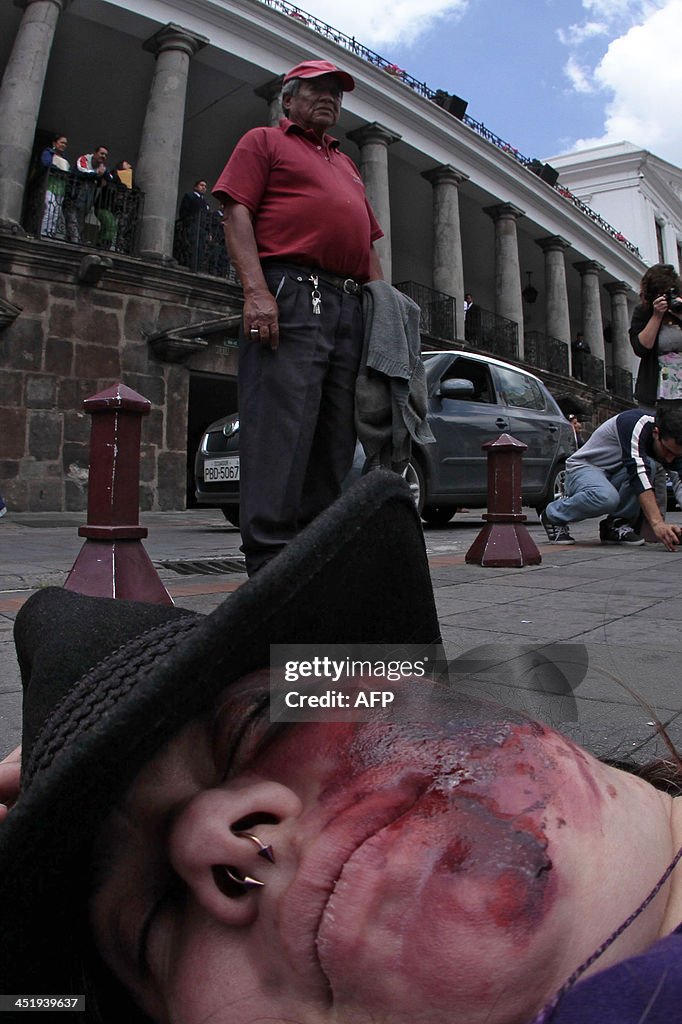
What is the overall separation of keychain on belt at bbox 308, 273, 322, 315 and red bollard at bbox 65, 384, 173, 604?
2.48 ft

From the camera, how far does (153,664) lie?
583 millimetres

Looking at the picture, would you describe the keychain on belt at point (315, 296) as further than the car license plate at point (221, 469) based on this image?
No

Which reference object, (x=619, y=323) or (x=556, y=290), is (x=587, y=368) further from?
(x=619, y=323)

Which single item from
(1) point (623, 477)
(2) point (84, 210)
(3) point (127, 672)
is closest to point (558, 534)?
(1) point (623, 477)

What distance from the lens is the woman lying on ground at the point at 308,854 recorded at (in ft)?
1.60

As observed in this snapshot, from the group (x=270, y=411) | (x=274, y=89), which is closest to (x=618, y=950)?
(x=270, y=411)

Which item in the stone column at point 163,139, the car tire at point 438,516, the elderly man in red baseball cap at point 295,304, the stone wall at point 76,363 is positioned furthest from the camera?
the stone column at point 163,139

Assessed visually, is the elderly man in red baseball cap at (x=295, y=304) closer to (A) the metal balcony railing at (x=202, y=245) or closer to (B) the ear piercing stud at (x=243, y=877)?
(B) the ear piercing stud at (x=243, y=877)

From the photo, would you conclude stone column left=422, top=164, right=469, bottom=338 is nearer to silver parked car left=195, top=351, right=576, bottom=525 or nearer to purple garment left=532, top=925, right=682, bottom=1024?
silver parked car left=195, top=351, right=576, bottom=525

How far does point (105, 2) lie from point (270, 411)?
13405 millimetres

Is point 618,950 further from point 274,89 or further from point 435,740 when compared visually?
point 274,89

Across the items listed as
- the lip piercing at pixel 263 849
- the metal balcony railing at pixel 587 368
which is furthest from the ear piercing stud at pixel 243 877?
the metal balcony railing at pixel 587 368

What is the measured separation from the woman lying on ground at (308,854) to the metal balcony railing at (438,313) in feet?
59.3

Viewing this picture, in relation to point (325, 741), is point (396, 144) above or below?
above
